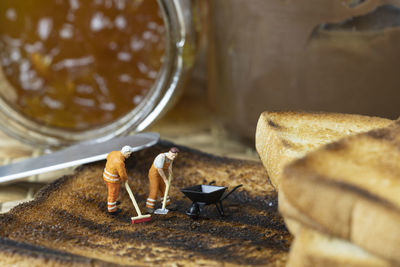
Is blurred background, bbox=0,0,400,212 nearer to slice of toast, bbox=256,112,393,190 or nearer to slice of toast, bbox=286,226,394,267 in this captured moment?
slice of toast, bbox=256,112,393,190

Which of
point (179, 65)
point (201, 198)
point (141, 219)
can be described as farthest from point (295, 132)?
point (179, 65)

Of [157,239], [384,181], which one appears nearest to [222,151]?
[157,239]

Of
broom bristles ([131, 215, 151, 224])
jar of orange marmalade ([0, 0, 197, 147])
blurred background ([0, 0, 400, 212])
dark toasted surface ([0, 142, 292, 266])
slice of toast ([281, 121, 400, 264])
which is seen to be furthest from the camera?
jar of orange marmalade ([0, 0, 197, 147])

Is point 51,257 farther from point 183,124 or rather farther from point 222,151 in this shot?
point 183,124

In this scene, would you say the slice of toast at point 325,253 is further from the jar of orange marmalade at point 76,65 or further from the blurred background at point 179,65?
the jar of orange marmalade at point 76,65

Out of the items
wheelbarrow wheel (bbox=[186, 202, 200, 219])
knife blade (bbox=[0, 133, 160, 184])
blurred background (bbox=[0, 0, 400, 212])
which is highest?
blurred background (bbox=[0, 0, 400, 212])

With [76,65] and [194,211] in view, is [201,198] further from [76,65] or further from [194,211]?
[76,65]

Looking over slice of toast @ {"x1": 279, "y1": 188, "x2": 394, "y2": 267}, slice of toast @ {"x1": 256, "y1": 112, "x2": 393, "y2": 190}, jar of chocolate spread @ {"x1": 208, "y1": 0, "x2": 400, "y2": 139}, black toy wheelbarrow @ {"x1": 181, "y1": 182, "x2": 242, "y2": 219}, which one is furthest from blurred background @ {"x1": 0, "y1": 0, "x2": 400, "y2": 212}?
slice of toast @ {"x1": 279, "y1": 188, "x2": 394, "y2": 267}
